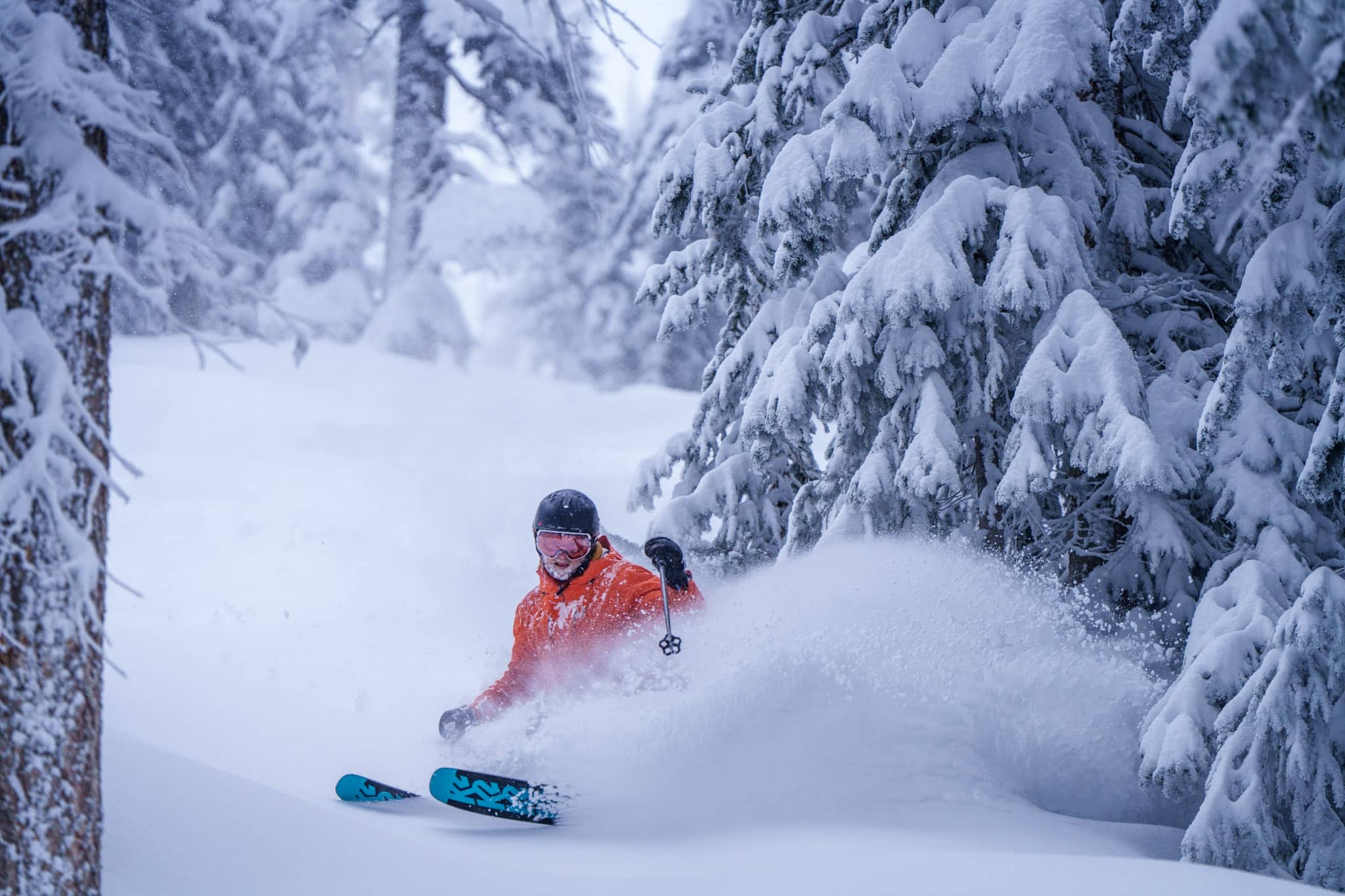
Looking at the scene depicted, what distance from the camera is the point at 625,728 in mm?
5402

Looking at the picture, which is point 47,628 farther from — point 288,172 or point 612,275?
point 612,275

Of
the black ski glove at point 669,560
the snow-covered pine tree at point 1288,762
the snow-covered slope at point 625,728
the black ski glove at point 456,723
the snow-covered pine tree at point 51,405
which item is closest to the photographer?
the snow-covered pine tree at point 51,405

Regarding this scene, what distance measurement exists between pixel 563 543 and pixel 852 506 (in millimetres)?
1922

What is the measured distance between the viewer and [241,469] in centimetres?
1341

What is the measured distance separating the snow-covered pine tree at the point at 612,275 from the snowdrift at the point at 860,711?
59.5ft

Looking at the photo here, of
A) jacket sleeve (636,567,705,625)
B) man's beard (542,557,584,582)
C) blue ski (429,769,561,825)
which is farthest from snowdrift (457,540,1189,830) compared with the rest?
man's beard (542,557,584,582)

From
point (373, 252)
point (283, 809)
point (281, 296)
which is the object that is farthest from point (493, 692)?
point (373, 252)

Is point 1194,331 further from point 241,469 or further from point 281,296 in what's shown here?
point 281,296

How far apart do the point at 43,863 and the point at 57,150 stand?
2179 millimetres

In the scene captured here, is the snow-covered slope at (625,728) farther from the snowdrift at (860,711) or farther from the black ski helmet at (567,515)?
the black ski helmet at (567,515)

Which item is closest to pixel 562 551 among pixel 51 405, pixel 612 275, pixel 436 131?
pixel 51 405

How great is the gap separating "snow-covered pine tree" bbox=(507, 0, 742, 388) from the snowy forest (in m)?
16.2

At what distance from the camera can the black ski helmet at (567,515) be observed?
6473mm

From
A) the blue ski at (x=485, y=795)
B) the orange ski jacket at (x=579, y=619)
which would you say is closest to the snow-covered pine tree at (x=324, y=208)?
the orange ski jacket at (x=579, y=619)
